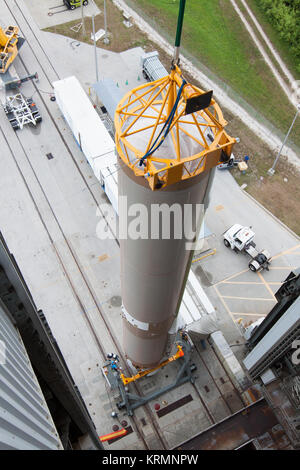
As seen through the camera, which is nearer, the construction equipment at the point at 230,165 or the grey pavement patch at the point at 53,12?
the construction equipment at the point at 230,165

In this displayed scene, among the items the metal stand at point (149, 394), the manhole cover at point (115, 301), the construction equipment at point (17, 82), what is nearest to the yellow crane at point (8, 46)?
the construction equipment at point (17, 82)

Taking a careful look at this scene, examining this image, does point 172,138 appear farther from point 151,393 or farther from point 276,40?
point 276,40

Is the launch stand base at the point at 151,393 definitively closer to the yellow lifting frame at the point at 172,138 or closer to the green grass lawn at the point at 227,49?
the yellow lifting frame at the point at 172,138

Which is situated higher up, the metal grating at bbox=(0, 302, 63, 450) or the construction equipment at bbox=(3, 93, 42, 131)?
the construction equipment at bbox=(3, 93, 42, 131)

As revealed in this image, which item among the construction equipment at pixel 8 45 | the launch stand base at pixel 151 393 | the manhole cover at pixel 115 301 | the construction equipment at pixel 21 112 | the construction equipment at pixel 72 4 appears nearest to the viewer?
the launch stand base at pixel 151 393

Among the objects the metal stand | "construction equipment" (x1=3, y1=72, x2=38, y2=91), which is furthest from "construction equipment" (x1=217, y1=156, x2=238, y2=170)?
"construction equipment" (x1=3, y1=72, x2=38, y2=91)

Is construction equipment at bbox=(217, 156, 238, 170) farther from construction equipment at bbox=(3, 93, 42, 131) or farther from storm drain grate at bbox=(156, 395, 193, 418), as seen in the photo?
storm drain grate at bbox=(156, 395, 193, 418)

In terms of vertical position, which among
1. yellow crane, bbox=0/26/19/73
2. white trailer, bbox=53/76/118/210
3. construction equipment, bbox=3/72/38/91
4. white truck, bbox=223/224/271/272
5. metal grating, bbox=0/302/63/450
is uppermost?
yellow crane, bbox=0/26/19/73
